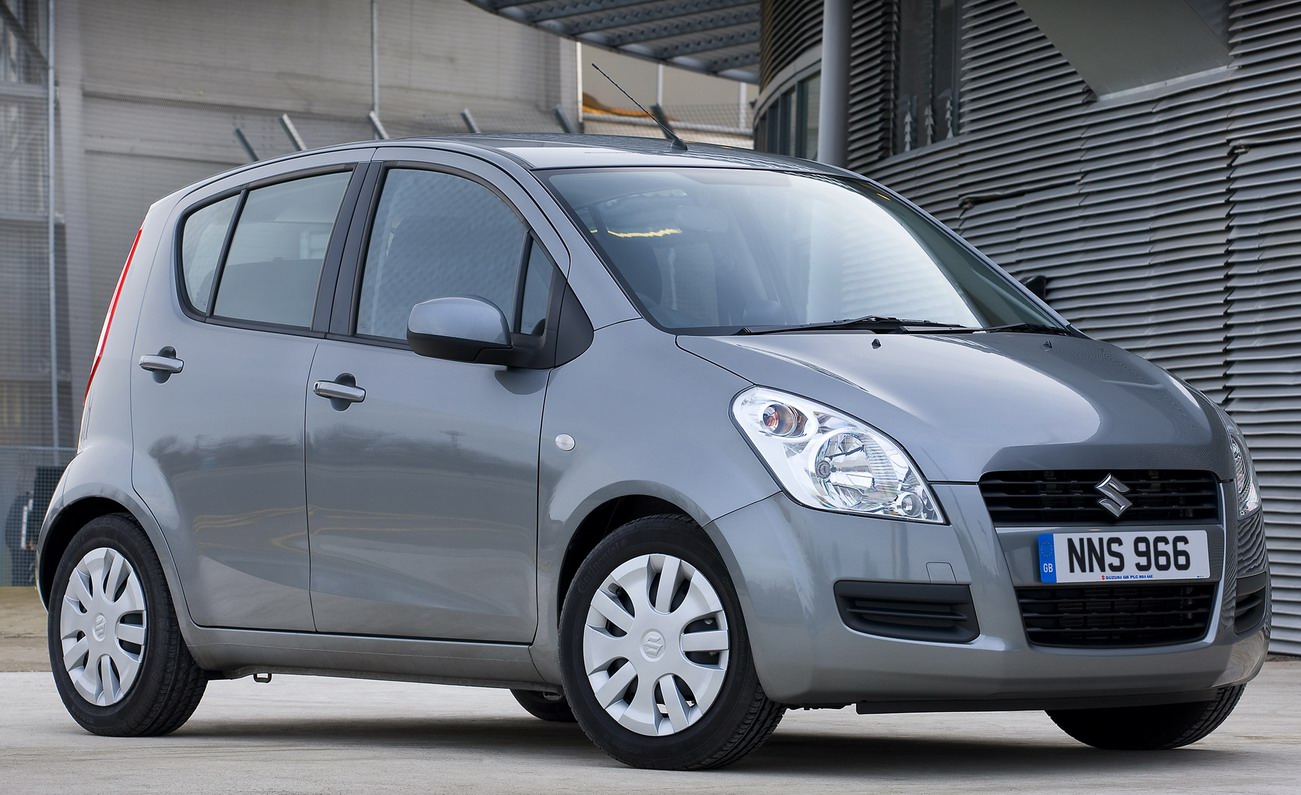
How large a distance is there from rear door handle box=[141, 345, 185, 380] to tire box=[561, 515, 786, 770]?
2.13 metres

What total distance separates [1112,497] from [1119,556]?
14 cm

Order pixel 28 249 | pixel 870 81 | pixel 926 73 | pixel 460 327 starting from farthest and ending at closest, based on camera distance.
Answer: pixel 28 249 → pixel 870 81 → pixel 926 73 → pixel 460 327

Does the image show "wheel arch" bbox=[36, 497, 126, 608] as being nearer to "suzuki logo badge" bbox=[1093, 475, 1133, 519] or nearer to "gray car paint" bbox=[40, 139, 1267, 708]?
"gray car paint" bbox=[40, 139, 1267, 708]

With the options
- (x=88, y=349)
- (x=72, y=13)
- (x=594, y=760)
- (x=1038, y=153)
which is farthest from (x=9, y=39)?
(x=594, y=760)

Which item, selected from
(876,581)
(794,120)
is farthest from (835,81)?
(876,581)

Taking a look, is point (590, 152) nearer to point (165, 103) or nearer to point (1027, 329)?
point (1027, 329)

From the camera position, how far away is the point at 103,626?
6.71 metres

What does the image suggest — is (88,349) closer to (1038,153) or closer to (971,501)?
(1038,153)

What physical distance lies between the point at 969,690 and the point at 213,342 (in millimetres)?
2978

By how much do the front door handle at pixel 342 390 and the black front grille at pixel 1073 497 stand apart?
6.53 feet

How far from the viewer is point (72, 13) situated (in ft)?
95.5

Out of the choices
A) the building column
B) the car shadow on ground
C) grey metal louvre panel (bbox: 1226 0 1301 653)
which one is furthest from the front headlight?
the building column

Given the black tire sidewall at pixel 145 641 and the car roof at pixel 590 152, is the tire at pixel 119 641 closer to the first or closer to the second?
the black tire sidewall at pixel 145 641

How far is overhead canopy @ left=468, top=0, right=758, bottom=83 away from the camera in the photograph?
22172 millimetres
